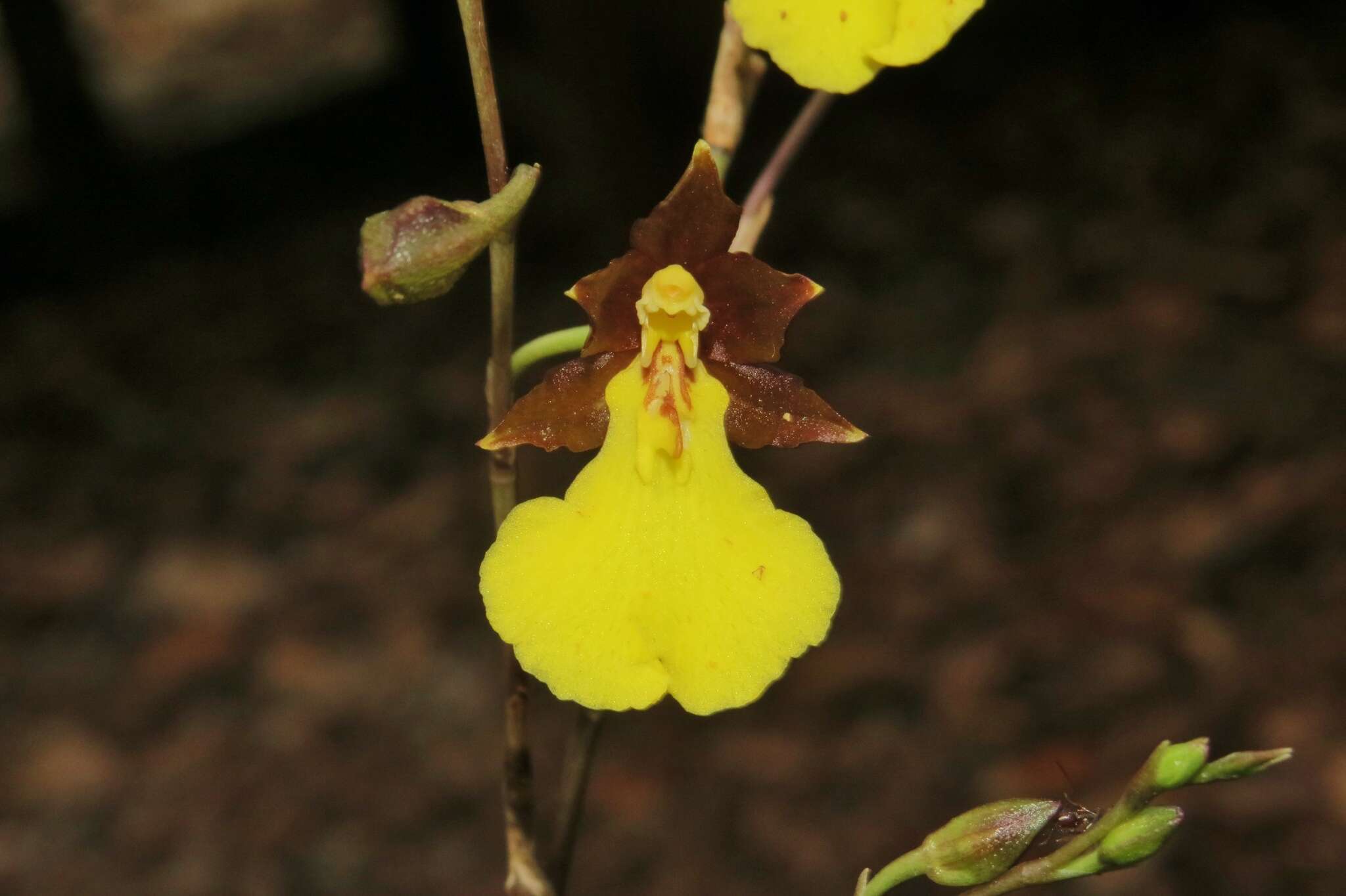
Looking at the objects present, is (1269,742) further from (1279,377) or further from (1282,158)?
(1282,158)

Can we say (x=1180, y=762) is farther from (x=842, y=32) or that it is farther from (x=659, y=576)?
(x=842, y=32)

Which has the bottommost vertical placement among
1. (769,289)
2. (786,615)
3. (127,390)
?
(127,390)

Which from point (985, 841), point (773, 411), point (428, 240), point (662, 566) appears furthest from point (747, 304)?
point (985, 841)

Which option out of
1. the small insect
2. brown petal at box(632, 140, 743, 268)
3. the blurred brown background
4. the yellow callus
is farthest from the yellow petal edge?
the blurred brown background

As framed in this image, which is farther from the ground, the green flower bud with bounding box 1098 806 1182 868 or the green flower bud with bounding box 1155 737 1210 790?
the green flower bud with bounding box 1155 737 1210 790

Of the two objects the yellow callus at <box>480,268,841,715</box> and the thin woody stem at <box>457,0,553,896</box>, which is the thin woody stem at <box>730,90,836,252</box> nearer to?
the yellow callus at <box>480,268,841,715</box>

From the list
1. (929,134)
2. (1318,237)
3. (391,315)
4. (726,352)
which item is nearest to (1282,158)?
(1318,237)

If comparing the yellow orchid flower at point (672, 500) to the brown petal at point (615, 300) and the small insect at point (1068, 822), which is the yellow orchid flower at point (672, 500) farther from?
the small insect at point (1068, 822)

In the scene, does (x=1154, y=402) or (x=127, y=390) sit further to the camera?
(x=127, y=390)
